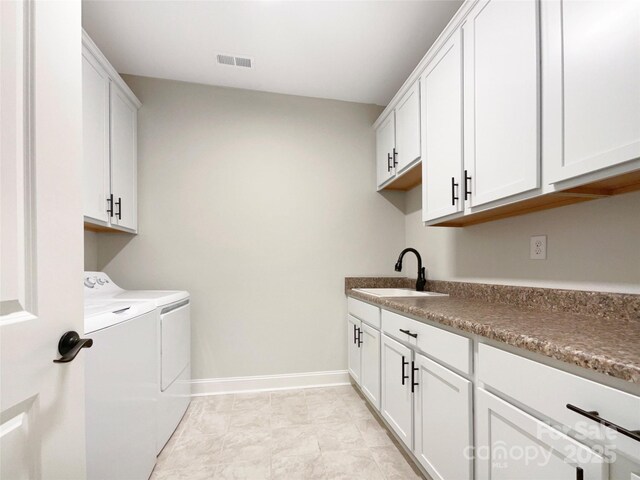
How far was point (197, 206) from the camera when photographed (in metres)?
2.61

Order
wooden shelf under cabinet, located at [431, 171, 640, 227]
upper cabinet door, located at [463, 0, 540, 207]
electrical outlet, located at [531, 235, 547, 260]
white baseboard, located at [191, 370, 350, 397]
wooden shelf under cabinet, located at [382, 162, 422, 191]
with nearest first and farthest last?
wooden shelf under cabinet, located at [431, 171, 640, 227] < upper cabinet door, located at [463, 0, 540, 207] < electrical outlet, located at [531, 235, 547, 260] < wooden shelf under cabinet, located at [382, 162, 422, 191] < white baseboard, located at [191, 370, 350, 397]

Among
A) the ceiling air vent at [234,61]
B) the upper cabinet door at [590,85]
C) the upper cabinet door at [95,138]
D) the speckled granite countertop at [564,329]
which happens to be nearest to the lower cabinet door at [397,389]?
the speckled granite countertop at [564,329]

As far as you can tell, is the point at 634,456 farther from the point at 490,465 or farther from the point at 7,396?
the point at 7,396

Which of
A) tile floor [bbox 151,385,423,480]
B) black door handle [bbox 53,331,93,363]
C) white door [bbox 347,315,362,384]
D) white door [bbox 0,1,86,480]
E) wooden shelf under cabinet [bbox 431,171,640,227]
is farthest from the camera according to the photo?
white door [bbox 347,315,362,384]

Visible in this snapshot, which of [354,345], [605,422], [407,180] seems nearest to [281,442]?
[354,345]

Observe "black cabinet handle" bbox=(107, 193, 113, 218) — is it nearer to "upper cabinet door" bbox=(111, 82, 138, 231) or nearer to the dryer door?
"upper cabinet door" bbox=(111, 82, 138, 231)

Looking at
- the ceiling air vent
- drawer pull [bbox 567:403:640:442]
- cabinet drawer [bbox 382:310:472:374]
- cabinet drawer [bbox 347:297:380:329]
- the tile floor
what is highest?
the ceiling air vent

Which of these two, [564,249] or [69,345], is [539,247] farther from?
[69,345]

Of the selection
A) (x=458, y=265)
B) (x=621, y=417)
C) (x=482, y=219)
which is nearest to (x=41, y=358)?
(x=621, y=417)

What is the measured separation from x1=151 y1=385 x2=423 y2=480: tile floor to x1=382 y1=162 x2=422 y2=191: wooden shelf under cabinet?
1798 mm

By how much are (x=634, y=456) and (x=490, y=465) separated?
0.51 metres

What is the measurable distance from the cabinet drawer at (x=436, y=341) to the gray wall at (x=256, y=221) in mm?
1169

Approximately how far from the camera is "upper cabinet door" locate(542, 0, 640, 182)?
2.89 feet

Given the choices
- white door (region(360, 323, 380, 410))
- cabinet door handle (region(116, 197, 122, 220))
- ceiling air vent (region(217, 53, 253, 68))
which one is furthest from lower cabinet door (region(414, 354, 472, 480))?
ceiling air vent (region(217, 53, 253, 68))
